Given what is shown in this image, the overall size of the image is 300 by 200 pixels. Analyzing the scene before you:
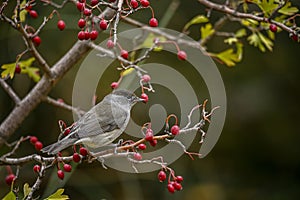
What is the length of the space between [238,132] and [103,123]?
2.03 metres

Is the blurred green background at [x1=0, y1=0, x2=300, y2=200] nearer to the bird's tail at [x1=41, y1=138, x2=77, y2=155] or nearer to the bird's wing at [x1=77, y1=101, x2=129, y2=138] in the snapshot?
the bird's wing at [x1=77, y1=101, x2=129, y2=138]

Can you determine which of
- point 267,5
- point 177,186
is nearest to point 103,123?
point 177,186

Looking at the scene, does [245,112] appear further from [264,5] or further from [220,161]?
[264,5]

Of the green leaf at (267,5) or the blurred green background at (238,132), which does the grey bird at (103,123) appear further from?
the blurred green background at (238,132)

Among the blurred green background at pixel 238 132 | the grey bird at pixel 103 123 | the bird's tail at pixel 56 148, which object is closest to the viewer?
the bird's tail at pixel 56 148

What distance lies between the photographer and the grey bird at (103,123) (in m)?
1.61

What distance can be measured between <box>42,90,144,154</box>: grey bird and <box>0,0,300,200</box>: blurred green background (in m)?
1.43

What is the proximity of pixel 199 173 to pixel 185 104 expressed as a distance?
118 cm

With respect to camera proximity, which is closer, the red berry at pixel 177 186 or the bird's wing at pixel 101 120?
the red berry at pixel 177 186

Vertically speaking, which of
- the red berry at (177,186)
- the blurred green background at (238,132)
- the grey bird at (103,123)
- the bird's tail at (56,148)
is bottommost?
the blurred green background at (238,132)

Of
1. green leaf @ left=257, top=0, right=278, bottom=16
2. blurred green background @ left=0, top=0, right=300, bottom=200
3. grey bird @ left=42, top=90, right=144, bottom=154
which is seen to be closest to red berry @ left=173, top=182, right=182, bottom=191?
grey bird @ left=42, top=90, right=144, bottom=154

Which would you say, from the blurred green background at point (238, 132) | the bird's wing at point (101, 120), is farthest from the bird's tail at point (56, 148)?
the blurred green background at point (238, 132)

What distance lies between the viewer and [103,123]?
172 centimetres

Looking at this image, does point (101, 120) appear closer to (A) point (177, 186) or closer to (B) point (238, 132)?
(A) point (177, 186)
